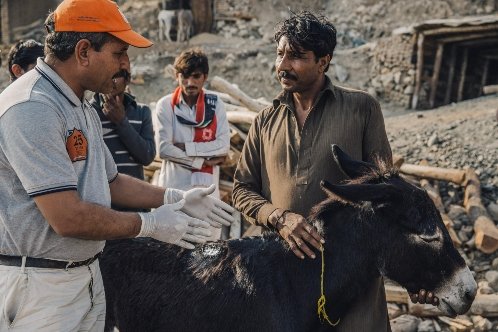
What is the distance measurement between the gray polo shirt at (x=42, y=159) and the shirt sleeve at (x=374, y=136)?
155 centimetres

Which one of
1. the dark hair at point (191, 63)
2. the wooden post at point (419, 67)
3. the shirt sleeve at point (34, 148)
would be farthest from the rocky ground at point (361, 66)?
the shirt sleeve at point (34, 148)

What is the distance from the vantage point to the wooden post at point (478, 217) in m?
7.36

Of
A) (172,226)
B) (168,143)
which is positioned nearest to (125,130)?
(168,143)

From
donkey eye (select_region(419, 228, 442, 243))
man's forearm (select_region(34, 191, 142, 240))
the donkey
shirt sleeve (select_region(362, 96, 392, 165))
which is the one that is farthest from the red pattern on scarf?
man's forearm (select_region(34, 191, 142, 240))

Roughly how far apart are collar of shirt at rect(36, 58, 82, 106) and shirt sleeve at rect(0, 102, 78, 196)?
7.4 inches

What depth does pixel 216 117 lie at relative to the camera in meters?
6.70

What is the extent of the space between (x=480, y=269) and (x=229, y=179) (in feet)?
10.7

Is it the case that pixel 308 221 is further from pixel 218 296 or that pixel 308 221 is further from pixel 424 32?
pixel 424 32

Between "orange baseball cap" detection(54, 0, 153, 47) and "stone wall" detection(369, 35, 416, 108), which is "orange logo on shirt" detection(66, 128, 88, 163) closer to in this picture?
"orange baseball cap" detection(54, 0, 153, 47)

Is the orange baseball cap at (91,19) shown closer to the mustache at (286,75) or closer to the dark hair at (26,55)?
the mustache at (286,75)

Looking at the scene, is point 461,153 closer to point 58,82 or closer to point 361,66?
point 58,82

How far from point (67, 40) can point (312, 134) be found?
1.51m

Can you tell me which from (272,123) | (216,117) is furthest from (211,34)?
A: (272,123)

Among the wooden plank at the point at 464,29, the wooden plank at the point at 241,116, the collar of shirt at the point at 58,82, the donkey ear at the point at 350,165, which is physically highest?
the collar of shirt at the point at 58,82
